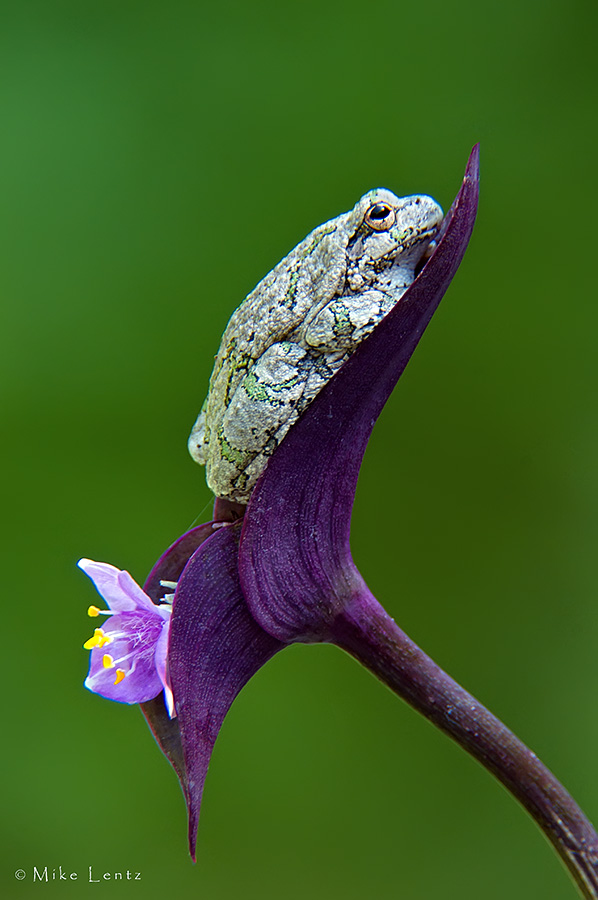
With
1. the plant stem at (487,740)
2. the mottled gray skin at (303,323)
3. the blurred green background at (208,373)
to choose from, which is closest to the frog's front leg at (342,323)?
the mottled gray skin at (303,323)

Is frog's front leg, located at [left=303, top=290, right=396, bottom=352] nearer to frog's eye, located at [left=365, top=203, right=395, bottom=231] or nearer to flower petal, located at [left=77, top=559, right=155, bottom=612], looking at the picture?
frog's eye, located at [left=365, top=203, right=395, bottom=231]

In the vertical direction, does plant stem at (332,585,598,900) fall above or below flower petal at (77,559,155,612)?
below

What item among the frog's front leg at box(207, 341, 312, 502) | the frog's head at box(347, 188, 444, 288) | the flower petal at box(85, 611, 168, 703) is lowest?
the flower petal at box(85, 611, 168, 703)

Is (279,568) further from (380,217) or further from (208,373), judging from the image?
(208,373)
